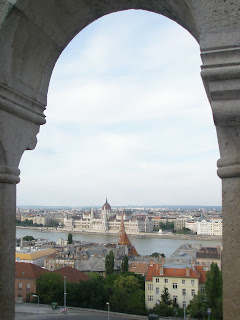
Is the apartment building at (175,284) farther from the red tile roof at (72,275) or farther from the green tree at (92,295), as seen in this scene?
the red tile roof at (72,275)

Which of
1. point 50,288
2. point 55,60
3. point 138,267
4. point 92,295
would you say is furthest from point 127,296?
point 55,60

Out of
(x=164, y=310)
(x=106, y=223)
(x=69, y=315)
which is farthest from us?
(x=106, y=223)

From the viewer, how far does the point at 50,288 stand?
68.0ft

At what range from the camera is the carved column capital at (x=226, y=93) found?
53.1 inches

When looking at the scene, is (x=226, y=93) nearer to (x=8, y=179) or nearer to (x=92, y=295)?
(x=8, y=179)

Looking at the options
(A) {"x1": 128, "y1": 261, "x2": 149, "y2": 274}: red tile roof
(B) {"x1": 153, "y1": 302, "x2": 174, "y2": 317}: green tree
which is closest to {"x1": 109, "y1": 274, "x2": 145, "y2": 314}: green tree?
(B) {"x1": 153, "y1": 302, "x2": 174, "y2": 317}: green tree

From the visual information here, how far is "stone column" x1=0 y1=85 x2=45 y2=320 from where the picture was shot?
1905mm

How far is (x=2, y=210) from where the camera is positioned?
189 centimetres

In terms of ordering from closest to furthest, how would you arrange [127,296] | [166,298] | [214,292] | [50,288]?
1. [214,292]
2. [166,298]
3. [127,296]
4. [50,288]

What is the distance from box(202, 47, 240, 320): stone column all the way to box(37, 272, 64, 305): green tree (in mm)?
20103

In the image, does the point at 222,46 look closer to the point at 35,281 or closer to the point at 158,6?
the point at 158,6

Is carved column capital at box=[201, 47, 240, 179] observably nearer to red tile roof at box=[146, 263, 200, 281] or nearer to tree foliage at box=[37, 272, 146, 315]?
tree foliage at box=[37, 272, 146, 315]

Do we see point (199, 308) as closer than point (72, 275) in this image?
Yes

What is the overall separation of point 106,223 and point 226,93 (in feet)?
272
